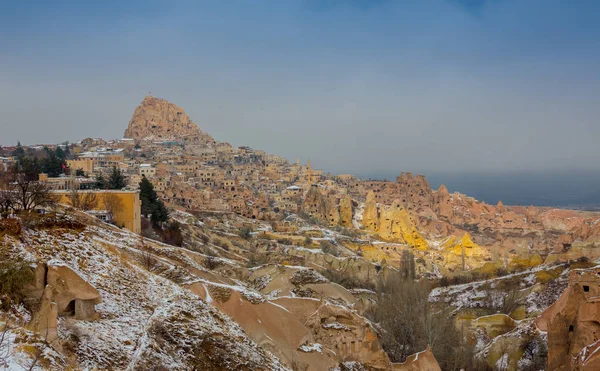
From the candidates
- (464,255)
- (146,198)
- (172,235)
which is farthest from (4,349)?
(464,255)

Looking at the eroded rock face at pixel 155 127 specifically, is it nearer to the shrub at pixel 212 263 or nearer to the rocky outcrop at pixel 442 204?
the rocky outcrop at pixel 442 204

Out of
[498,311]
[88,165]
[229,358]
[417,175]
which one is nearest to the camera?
[229,358]

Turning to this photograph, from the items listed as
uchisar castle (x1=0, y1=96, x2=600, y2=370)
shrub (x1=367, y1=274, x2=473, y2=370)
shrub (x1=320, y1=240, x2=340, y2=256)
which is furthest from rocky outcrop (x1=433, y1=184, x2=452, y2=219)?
shrub (x1=367, y1=274, x2=473, y2=370)

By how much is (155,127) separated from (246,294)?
183 metres

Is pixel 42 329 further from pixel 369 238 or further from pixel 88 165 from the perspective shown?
pixel 88 165

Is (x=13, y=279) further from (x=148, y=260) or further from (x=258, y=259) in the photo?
(x=258, y=259)

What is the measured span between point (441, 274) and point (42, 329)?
57343 mm

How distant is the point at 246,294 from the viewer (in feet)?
57.6

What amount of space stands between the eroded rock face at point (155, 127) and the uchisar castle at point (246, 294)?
107m

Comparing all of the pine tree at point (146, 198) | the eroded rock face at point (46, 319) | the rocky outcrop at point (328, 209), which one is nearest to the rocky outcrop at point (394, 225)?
the rocky outcrop at point (328, 209)

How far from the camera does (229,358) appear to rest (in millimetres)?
10055

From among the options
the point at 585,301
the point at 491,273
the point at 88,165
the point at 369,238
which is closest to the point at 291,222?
the point at 369,238

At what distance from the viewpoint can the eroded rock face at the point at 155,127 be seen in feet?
608

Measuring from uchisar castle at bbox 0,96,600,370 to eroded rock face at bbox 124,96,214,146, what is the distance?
4219 inches
